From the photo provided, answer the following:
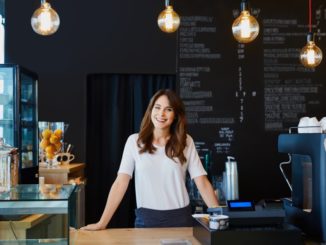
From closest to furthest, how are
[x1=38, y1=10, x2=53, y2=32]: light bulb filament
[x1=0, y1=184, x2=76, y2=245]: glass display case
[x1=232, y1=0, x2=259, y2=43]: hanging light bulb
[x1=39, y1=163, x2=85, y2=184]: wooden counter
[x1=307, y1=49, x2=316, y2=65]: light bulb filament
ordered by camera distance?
[x1=0, y1=184, x2=76, y2=245]: glass display case, [x1=38, y1=10, x2=53, y2=32]: light bulb filament, [x1=232, y1=0, x2=259, y2=43]: hanging light bulb, [x1=307, y1=49, x2=316, y2=65]: light bulb filament, [x1=39, y1=163, x2=85, y2=184]: wooden counter

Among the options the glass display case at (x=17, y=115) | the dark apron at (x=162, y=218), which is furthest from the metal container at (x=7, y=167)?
the glass display case at (x=17, y=115)

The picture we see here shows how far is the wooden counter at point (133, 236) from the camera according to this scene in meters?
1.78

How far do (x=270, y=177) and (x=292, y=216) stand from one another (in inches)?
104

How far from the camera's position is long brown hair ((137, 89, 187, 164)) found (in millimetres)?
2328

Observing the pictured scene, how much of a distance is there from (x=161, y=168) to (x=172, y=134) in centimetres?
19

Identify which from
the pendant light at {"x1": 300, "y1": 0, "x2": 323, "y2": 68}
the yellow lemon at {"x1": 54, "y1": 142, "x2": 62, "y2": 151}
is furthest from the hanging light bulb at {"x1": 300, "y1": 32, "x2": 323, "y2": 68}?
the yellow lemon at {"x1": 54, "y1": 142, "x2": 62, "y2": 151}

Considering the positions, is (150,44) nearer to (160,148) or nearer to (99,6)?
(99,6)

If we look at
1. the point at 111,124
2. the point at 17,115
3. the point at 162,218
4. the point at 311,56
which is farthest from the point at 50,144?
the point at 311,56

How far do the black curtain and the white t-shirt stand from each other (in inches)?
90.7

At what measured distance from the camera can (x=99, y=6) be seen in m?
4.49

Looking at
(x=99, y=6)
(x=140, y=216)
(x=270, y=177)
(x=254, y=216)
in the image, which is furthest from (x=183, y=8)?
(x=254, y=216)

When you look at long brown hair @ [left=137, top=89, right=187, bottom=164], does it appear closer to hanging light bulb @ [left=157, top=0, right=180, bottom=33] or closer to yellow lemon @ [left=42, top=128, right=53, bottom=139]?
hanging light bulb @ [left=157, top=0, right=180, bottom=33]

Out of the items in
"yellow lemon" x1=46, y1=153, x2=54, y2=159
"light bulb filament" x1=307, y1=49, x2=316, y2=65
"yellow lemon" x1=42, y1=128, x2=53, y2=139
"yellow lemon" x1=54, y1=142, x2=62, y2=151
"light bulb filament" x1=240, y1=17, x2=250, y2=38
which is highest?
"light bulb filament" x1=240, y1=17, x2=250, y2=38

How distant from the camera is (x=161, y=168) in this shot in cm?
231
